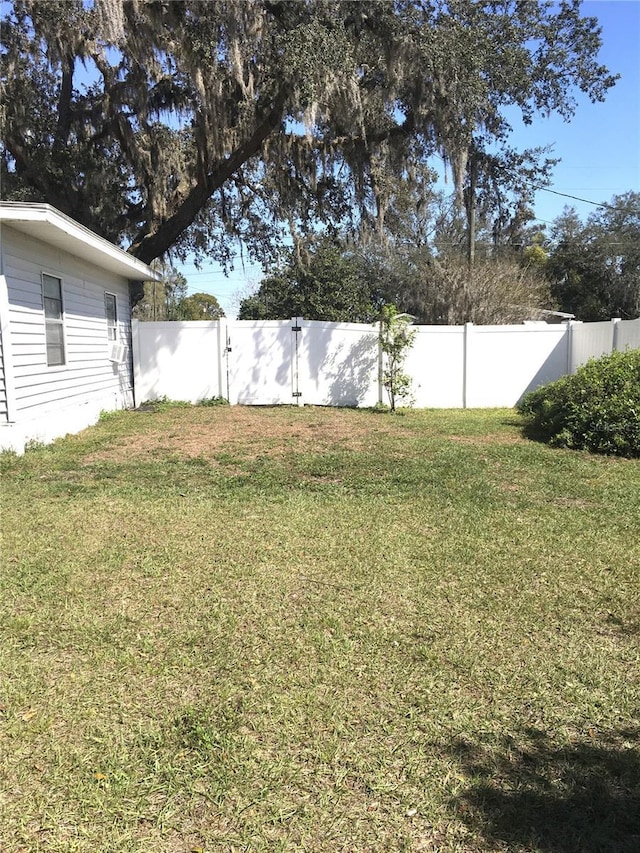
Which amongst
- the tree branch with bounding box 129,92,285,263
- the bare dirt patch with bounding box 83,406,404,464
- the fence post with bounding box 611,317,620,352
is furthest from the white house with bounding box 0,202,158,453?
the fence post with bounding box 611,317,620,352

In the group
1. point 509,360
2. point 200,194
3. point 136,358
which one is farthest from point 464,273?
point 136,358

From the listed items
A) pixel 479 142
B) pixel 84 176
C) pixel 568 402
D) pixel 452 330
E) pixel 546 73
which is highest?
pixel 546 73

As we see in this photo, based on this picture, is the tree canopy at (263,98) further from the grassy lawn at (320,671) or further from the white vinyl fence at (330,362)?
the grassy lawn at (320,671)

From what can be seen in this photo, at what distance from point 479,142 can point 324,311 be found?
10174 mm

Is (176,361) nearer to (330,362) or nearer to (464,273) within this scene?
(330,362)

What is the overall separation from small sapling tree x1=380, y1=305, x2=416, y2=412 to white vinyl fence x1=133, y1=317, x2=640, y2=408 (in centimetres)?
42

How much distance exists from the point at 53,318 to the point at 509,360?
26.9 ft

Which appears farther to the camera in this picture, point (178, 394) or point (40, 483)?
point (178, 394)

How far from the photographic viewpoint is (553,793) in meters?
1.99

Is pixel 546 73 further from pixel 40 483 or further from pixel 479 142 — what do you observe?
pixel 40 483

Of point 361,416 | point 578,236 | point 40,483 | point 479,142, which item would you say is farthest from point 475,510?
point 578,236

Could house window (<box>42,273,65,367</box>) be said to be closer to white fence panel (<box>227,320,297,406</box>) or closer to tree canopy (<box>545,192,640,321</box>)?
white fence panel (<box>227,320,297,406</box>)

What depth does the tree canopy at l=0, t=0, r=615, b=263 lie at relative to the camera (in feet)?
31.4

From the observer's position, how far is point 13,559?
387 cm
